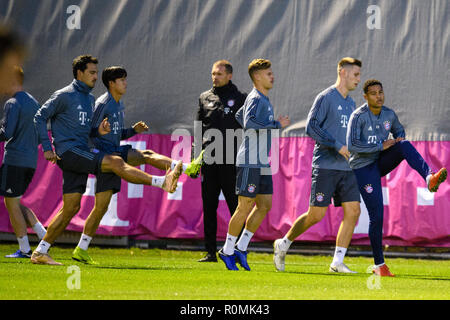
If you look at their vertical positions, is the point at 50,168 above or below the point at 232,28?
below

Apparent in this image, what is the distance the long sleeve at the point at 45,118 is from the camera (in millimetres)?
7551

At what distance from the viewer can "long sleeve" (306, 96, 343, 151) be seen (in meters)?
7.50

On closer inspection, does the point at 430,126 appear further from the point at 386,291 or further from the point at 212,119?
the point at 386,291

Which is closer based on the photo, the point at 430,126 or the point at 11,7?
the point at 430,126

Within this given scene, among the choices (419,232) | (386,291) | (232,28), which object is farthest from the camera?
(232,28)

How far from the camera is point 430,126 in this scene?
10484 millimetres

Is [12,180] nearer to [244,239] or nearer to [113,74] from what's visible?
[113,74]

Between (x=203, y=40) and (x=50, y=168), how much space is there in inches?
109

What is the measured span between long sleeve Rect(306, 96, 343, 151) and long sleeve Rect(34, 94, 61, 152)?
8.08ft

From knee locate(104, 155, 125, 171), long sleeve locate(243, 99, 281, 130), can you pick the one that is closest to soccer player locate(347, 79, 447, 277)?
long sleeve locate(243, 99, 281, 130)

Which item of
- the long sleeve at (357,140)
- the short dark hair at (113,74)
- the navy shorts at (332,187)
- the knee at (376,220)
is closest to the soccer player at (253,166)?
the navy shorts at (332,187)

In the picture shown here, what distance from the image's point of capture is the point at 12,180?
8891 mm

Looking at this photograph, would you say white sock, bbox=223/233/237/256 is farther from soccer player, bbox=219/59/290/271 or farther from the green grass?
the green grass

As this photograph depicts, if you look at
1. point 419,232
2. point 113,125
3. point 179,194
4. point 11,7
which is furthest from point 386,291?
point 11,7
